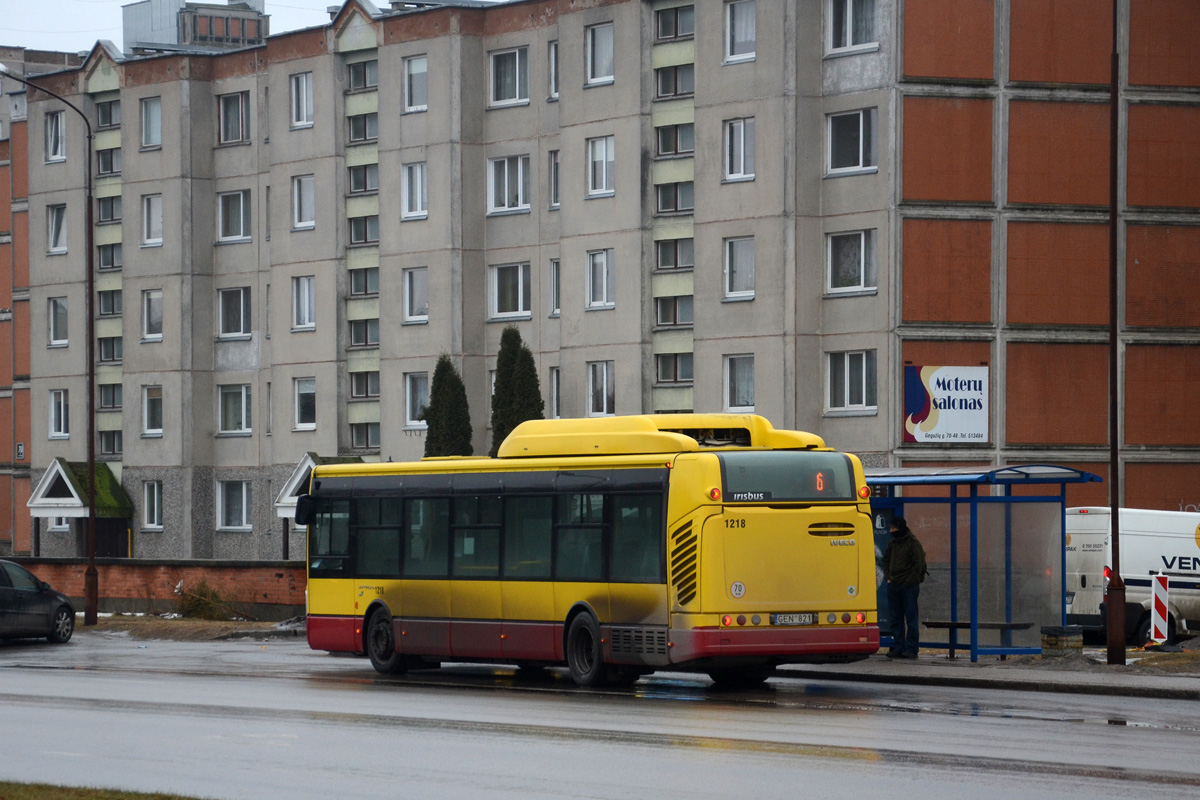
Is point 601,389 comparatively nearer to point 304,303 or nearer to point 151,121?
point 304,303

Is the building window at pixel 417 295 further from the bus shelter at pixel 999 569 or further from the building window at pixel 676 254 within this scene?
the bus shelter at pixel 999 569

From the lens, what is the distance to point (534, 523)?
23.1 metres

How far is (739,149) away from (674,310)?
16.3 ft

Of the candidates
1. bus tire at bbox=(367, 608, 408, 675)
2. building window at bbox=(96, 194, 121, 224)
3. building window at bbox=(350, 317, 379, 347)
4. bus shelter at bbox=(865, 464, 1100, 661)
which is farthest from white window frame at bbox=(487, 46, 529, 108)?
bus tire at bbox=(367, 608, 408, 675)

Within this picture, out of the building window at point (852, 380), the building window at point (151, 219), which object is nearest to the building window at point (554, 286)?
the building window at point (852, 380)

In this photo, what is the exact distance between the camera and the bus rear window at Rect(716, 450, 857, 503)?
2078 cm

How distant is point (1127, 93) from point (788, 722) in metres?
33.9

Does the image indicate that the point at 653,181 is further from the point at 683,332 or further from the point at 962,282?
the point at 962,282

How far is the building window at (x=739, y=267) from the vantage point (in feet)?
157

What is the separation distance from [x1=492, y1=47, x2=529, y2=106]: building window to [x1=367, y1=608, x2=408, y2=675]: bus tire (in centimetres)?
3137

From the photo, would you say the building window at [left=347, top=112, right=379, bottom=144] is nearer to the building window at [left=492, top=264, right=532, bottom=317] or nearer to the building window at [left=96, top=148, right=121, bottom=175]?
the building window at [left=492, top=264, right=532, bottom=317]

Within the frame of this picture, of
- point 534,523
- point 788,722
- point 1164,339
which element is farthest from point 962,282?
point 788,722

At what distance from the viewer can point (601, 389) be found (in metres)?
51.9

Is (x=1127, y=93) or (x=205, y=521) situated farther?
(x=205, y=521)
